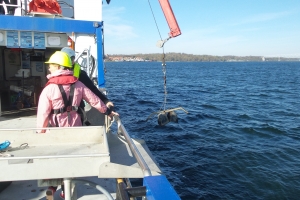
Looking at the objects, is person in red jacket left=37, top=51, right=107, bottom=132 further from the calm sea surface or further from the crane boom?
the crane boom

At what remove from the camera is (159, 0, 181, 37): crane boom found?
363 inches

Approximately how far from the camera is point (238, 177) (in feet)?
29.5

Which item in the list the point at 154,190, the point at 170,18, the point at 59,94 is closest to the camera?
the point at 154,190

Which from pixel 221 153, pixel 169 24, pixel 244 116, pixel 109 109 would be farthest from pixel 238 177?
pixel 244 116

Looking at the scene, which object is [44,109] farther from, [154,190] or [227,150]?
[227,150]

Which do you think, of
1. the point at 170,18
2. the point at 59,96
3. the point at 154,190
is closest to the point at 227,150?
the point at 170,18

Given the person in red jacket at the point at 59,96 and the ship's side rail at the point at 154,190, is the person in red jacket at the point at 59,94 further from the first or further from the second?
the ship's side rail at the point at 154,190

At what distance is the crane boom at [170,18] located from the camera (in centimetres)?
922

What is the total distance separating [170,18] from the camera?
9266 mm

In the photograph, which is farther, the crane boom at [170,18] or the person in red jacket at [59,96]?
the crane boom at [170,18]

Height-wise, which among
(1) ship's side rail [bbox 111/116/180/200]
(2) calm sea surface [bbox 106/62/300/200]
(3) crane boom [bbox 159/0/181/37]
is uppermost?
(3) crane boom [bbox 159/0/181/37]

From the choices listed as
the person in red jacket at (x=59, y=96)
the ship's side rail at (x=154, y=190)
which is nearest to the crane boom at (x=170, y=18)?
the person in red jacket at (x=59, y=96)

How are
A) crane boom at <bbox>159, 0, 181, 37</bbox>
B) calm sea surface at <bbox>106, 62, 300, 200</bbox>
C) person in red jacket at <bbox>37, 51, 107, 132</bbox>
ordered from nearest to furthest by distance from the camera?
1. person in red jacket at <bbox>37, 51, 107, 132</bbox>
2. calm sea surface at <bbox>106, 62, 300, 200</bbox>
3. crane boom at <bbox>159, 0, 181, 37</bbox>

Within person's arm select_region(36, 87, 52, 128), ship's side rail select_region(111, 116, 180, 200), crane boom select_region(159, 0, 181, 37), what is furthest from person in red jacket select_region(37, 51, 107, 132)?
crane boom select_region(159, 0, 181, 37)
